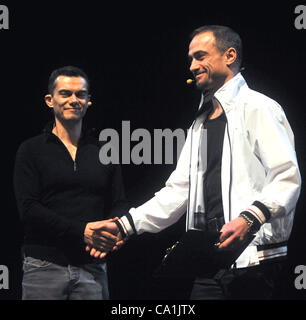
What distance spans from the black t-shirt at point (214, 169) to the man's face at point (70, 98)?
746mm

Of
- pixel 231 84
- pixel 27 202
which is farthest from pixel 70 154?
pixel 231 84

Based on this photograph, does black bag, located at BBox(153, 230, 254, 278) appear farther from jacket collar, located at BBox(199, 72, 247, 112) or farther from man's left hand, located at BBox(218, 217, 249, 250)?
jacket collar, located at BBox(199, 72, 247, 112)

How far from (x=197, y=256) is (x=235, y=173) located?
13.8 inches

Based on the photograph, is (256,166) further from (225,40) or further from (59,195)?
(59,195)

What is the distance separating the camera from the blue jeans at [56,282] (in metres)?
2.49

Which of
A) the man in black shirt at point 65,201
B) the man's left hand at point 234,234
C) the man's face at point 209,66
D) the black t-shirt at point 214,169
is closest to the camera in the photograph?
the man's left hand at point 234,234

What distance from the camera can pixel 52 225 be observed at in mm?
2539

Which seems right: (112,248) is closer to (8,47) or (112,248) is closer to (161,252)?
(161,252)

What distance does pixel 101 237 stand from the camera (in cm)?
260

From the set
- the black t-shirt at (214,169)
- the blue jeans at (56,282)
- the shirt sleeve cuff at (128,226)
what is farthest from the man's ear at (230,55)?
the blue jeans at (56,282)

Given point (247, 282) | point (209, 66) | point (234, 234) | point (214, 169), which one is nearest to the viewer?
point (234, 234)

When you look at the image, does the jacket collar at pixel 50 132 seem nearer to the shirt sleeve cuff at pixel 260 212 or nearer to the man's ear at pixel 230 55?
the man's ear at pixel 230 55

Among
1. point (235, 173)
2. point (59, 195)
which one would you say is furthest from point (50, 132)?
point (235, 173)

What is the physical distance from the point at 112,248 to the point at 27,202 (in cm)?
46
